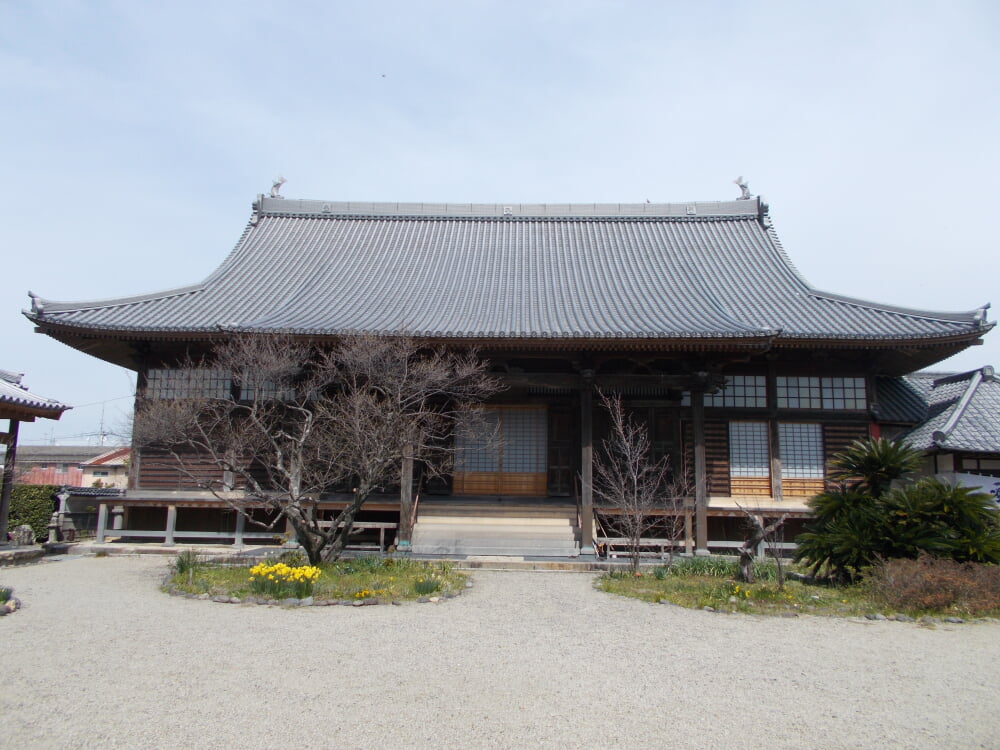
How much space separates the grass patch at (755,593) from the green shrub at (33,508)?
13.6 meters

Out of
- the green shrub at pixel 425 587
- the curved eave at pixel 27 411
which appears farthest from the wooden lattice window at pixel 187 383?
the green shrub at pixel 425 587

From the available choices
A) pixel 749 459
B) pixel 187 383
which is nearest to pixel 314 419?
pixel 187 383

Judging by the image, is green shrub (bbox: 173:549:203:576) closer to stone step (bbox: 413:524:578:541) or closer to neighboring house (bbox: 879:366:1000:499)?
stone step (bbox: 413:524:578:541)

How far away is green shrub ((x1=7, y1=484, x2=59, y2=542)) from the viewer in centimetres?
1702

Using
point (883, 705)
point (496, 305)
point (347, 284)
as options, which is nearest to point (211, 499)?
point (347, 284)

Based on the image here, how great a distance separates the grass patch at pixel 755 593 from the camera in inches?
360

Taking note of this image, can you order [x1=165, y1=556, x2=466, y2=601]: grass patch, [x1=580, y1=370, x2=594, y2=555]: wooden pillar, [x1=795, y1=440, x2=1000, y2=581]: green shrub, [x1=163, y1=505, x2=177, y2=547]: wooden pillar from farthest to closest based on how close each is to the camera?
[x1=163, y1=505, x2=177, y2=547]: wooden pillar → [x1=580, y1=370, x2=594, y2=555]: wooden pillar → [x1=795, y1=440, x2=1000, y2=581]: green shrub → [x1=165, y1=556, x2=466, y2=601]: grass patch

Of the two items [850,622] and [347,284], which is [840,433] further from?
[347,284]

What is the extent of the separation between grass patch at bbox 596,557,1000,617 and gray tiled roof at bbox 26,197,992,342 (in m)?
4.50

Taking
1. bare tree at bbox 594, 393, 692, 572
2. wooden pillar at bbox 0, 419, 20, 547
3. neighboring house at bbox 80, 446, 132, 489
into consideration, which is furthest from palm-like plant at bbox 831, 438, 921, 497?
neighboring house at bbox 80, 446, 132, 489

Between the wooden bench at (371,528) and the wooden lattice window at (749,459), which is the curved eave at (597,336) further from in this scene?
the wooden bench at (371,528)

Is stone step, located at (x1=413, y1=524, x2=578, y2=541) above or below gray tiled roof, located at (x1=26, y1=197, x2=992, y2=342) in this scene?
below

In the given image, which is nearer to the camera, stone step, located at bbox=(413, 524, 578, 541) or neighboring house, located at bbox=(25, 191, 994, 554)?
neighboring house, located at bbox=(25, 191, 994, 554)

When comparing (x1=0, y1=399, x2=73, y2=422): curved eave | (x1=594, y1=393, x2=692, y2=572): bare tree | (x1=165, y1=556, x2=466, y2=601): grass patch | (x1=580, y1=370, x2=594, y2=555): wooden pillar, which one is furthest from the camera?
(x1=594, y1=393, x2=692, y2=572): bare tree
